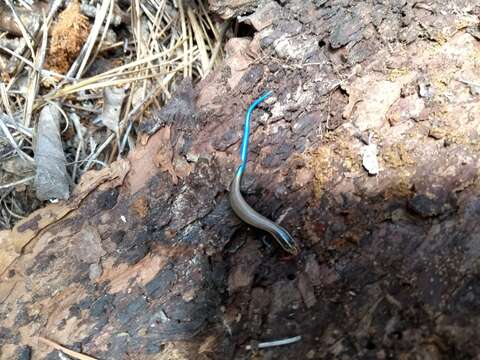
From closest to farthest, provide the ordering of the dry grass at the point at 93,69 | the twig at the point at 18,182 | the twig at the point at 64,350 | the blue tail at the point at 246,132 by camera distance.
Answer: the twig at the point at 64,350 → the blue tail at the point at 246,132 → the twig at the point at 18,182 → the dry grass at the point at 93,69

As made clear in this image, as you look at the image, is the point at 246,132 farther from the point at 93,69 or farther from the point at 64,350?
the point at 93,69

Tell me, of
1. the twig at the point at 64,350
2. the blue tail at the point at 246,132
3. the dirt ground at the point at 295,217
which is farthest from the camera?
the blue tail at the point at 246,132

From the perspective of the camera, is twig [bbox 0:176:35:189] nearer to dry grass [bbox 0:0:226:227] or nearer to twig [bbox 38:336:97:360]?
dry grass [bbox 0:0:226:227]

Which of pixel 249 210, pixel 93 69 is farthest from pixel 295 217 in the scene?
pixel 93 69

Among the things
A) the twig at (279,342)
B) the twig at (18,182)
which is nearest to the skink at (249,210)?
the twig at (279,342)

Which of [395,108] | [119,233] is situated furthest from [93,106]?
[395,108]

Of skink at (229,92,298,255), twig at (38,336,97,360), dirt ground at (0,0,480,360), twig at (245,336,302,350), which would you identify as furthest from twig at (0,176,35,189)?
twig at (245,336,302,350)

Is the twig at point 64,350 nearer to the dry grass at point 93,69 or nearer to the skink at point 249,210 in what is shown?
the skink at point 249,210
